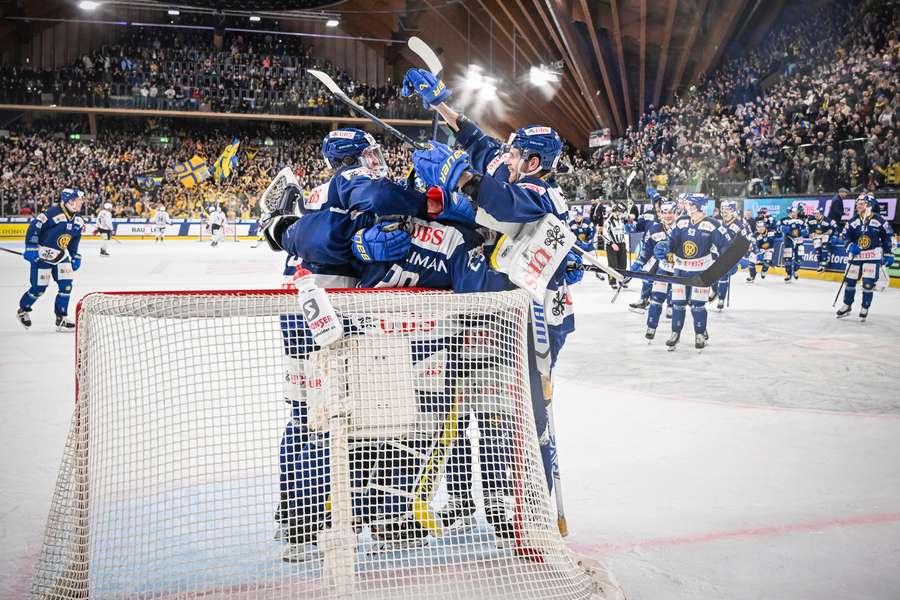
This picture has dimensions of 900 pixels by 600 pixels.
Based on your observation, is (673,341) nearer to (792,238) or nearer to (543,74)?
(792,238)

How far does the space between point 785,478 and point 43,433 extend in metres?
4.56

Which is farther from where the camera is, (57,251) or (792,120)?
(792,120)

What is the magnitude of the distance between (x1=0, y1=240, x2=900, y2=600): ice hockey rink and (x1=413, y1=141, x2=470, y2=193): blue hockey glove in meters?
1.69

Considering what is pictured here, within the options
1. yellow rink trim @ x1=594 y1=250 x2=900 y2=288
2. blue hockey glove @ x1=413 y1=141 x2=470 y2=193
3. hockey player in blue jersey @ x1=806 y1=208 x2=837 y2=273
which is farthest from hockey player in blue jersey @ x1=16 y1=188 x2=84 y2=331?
yellow rink trim @ x1=594 y1=250 x2=900 y2=288

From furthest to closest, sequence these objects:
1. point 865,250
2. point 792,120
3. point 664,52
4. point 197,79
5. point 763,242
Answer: point 197,79, point 664,52, point 792,120, point 763,242, point 865,250

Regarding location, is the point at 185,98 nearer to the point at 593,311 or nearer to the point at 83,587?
the point at 593,311

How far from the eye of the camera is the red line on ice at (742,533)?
3258 millimetres

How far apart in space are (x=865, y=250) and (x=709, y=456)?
26.8ft

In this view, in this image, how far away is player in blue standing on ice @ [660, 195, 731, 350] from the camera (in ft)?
28.3

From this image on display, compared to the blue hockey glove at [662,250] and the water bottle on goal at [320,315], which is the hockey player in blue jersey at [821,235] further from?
the water bottle on goal at [320,315]

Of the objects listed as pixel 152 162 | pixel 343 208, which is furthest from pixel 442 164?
pixel 152 162

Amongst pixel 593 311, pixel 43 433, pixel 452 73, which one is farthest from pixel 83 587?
pixel 452 73

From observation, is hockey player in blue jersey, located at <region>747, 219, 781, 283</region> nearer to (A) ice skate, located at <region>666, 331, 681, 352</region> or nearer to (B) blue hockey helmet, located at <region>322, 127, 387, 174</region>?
(A) ice skate, located at <region>666, 331, 681, 352</region>

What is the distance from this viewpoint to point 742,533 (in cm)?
346
